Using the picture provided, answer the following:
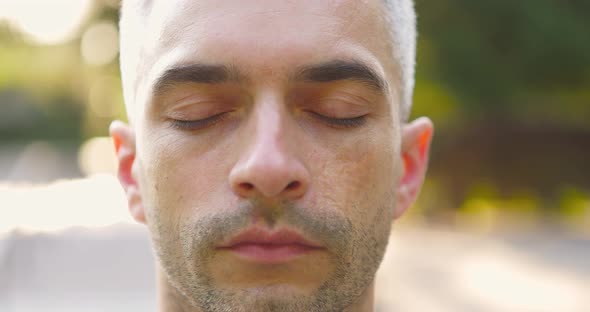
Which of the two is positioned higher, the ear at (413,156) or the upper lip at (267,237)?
the ear at (413,156)

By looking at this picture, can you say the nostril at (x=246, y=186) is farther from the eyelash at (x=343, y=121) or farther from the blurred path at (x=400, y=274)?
the blurred path at (x=400, y=274)

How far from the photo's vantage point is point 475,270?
10.2 metres

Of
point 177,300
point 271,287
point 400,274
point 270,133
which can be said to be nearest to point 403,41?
point 270,133


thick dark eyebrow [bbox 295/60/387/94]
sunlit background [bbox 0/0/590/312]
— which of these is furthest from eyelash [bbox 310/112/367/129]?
sunlit background [bbox 0/0/590/312]

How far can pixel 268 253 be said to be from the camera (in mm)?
2033

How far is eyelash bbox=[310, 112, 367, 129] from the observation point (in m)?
2.15

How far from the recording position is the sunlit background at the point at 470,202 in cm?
952

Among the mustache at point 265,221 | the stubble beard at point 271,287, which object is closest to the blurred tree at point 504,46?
the stubble beard at point 271,287

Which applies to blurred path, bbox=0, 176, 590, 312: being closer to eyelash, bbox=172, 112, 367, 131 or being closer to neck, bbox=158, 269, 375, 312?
neck, bbox=158, 269, 375, 312

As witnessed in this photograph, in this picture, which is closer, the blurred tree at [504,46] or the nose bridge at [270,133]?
the nose bridge at [270,133]

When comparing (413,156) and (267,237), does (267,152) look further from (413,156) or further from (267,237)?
(413,156)

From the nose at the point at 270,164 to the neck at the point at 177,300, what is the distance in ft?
1.49

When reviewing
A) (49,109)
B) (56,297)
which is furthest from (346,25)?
(49,109)

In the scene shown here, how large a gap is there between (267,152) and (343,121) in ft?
0.91
